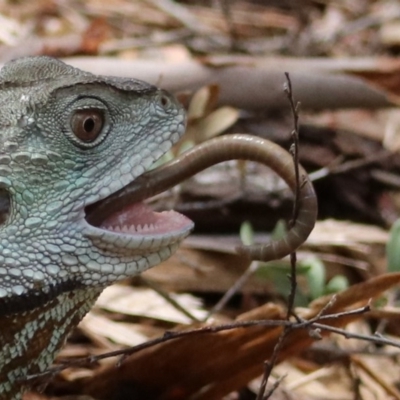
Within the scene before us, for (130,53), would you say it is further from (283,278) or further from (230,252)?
(283,278)

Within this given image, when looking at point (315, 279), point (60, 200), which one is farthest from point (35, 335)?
point (315, 279)

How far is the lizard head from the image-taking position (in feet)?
5.68

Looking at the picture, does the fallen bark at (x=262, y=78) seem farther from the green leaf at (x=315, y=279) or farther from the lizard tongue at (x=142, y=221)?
the lizard tongue at (x=142, y=221)

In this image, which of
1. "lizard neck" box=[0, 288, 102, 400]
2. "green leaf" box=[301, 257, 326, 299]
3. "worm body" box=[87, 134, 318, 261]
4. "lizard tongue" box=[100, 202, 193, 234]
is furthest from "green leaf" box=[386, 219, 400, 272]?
"lizard neck" box=[0, 288, 102, 400]

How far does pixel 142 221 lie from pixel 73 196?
199mm

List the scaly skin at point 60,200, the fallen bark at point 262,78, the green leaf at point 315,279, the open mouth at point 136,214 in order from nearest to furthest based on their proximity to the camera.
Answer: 1. the scaly skin at point 60,200
2. the open mouth at point 136,214
3. the green leaf at point 315,279
4. the fallen bark at point 262,78

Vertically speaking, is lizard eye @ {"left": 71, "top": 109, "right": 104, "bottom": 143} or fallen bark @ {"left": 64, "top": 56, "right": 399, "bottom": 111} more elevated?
lizard eye @ {"left": 71, "top": 109, "right": 104, "bottom": 143}

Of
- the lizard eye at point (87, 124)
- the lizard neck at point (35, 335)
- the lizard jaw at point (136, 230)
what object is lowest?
the lizard neck at point (35, 335)

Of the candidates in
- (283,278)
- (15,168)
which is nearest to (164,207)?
(283,278)

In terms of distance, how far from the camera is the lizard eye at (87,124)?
1786 mm

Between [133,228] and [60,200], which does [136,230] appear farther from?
[60,200]

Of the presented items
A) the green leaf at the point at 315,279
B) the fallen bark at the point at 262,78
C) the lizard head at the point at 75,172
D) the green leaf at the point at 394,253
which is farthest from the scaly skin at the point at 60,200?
the fallen bark at the point at 262,78

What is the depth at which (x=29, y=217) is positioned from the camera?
1.74 metres

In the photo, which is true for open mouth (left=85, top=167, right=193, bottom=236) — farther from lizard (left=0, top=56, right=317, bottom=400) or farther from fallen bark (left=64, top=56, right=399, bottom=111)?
fallen bark (left=64, top=56, right=399, bottom=111)
